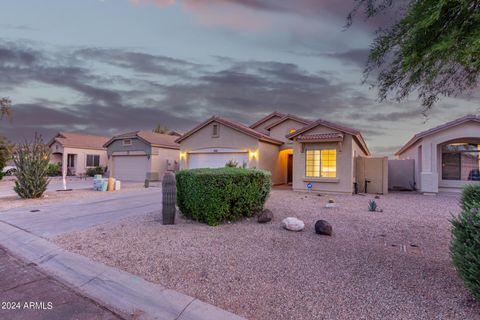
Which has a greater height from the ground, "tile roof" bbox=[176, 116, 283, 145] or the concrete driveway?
"tile roof" bbox=[176, 116, 283, 145]

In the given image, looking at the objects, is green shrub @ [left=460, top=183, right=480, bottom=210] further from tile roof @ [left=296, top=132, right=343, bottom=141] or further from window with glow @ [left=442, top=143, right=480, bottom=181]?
window with glow @ [left=442, top=143, right=480, bottom=181]

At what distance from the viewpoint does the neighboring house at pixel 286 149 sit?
13.8m

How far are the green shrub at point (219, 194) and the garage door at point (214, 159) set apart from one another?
10234 mm

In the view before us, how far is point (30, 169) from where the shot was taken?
11688mm

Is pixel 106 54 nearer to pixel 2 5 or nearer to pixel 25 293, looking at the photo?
pixel 2 5

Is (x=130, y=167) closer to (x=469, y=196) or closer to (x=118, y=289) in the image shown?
(x=118, y=289)

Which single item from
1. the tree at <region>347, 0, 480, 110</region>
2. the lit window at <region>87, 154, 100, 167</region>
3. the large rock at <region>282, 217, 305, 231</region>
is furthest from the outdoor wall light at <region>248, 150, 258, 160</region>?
the lit window at <region>87, 154, 100, 167</region>

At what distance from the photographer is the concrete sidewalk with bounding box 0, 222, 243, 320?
297 cm

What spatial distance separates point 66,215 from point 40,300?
5.92 meters

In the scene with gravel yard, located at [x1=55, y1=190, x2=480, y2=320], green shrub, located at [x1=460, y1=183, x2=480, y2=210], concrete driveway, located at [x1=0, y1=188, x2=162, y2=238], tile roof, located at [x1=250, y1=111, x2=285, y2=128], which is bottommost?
concrete driveway, located at [x1=0, y1=188, x2=162, y2=238]

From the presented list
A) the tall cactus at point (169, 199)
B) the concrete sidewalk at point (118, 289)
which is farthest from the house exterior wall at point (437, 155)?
the concrete sidewalk at point (118, 289)

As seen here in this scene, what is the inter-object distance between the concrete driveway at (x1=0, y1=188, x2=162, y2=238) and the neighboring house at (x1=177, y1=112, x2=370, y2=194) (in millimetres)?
8600

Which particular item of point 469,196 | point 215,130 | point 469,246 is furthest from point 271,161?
point 469,246

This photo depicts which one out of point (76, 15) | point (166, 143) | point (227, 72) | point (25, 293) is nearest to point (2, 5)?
point (76, 15)
